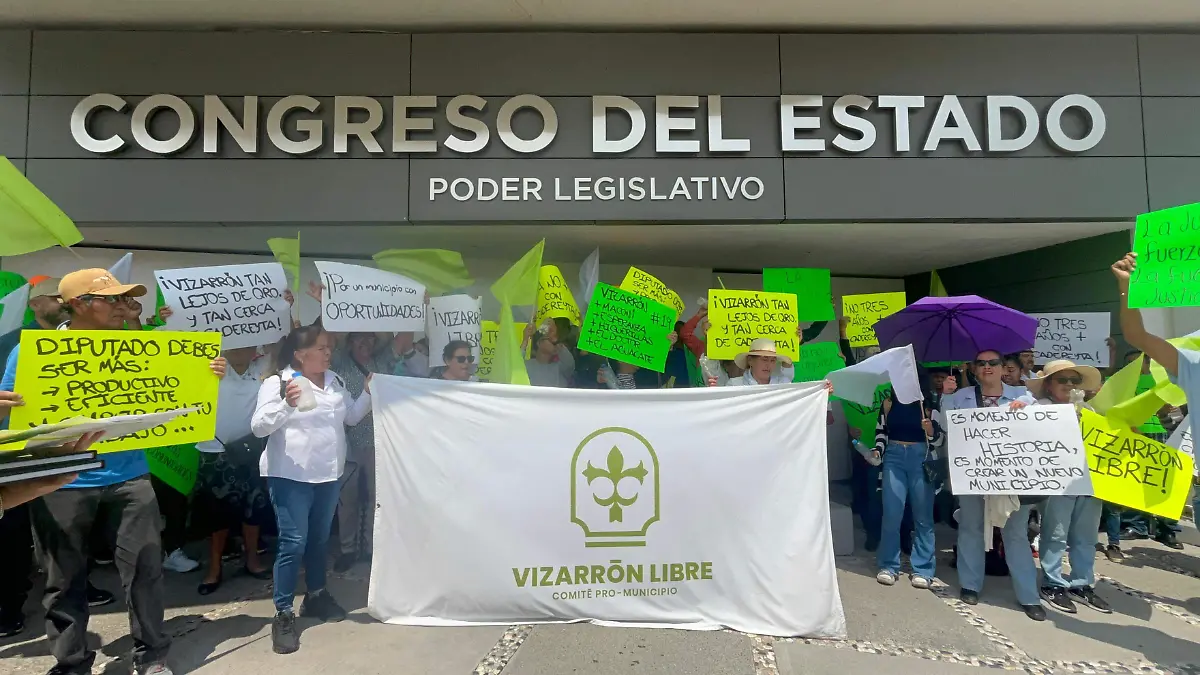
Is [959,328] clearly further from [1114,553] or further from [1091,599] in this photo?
[1114,553]

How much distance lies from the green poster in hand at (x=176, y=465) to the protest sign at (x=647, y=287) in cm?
355

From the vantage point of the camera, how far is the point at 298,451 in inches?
146

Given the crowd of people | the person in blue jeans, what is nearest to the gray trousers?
the crowd of people

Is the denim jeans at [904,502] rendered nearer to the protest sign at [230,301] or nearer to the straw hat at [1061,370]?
the straw hat at [1061,370]

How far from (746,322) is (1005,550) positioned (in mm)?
2446

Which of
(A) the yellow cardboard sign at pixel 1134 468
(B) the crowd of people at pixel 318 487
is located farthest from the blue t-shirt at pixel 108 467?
(A) the yellow cardboard sign at pixel 1134 468

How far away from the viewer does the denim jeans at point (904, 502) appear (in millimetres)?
4785

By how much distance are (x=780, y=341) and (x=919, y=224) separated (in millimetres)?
1937

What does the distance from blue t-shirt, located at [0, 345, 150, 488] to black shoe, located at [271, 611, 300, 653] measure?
1.15 metres

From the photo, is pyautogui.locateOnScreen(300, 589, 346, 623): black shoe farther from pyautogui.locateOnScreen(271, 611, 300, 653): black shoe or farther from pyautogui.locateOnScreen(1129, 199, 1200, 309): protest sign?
pyautogui.locateOnScreen(1129, 199, 1200, 309): protest sign

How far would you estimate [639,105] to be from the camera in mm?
5664

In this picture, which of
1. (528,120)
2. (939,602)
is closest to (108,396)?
(528,120)

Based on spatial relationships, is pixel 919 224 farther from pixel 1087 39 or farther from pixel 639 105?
pixel 639 105

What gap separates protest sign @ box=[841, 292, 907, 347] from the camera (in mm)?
6031
